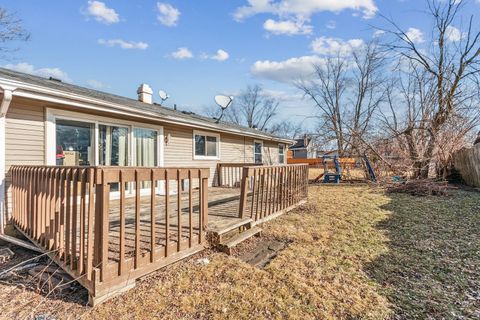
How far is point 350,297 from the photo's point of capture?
2.65 meters

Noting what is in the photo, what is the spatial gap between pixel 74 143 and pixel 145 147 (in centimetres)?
187

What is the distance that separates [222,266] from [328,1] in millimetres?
11556

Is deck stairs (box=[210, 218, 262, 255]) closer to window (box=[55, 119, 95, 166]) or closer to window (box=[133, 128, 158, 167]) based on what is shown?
window (box=[55, 119, 95, 166])

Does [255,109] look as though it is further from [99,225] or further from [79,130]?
[99,225]

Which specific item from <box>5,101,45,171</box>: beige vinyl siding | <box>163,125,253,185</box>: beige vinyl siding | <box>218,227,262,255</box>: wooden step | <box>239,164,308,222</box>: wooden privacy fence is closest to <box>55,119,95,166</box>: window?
<box>5,101,45,171</box>: beige vinyl siding

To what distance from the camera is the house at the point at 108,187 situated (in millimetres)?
2455

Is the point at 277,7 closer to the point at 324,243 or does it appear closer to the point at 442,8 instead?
the point at 442,8

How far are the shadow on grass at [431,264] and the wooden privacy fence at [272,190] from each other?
6.48ft

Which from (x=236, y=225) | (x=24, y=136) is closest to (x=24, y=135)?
(x=24, y=136)

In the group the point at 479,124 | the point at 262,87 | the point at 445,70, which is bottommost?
the point at 479,124

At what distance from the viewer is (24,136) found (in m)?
4.84

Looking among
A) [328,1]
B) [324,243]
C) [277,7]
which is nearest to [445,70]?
[328,1]

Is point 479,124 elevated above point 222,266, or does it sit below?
above

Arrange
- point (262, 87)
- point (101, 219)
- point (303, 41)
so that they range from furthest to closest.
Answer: point (262, 87) < point (303, 41) < point (101, 219)
